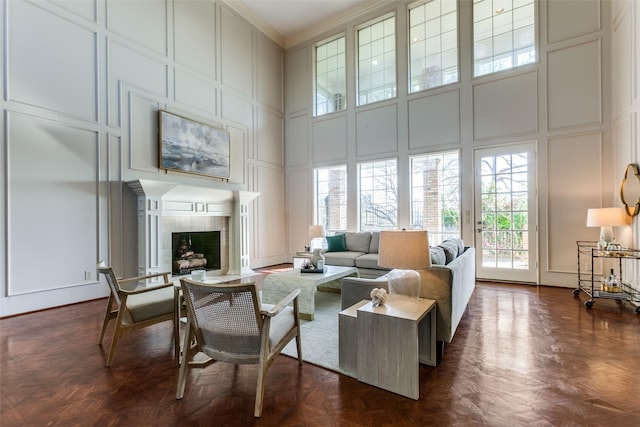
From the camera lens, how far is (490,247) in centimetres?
531

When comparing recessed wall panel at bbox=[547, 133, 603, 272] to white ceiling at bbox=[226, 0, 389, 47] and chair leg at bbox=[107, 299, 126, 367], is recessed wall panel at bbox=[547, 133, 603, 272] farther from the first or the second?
chair leg at bbox=[107, 299, 126, 367]

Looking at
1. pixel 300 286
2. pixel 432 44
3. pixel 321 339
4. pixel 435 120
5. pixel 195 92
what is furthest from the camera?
pixel 432 44

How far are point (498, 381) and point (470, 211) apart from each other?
12.9 ft

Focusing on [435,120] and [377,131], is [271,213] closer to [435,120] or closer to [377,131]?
[377,131]

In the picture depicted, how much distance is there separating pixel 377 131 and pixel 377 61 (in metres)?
1.59

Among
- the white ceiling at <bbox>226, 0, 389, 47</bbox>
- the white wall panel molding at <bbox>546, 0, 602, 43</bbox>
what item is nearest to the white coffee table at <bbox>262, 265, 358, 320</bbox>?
the white wall panel molding at <bbox>546, 0, 602, 43</bbox>

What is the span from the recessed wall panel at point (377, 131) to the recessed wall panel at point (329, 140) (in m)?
0.38

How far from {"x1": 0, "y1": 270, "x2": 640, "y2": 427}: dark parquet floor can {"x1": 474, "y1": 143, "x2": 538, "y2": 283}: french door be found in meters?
2.08

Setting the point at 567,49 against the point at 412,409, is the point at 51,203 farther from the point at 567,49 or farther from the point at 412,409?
the point at 567,49

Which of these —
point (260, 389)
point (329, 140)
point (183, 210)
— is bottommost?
point (260, 389)

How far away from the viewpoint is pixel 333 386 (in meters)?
2.03

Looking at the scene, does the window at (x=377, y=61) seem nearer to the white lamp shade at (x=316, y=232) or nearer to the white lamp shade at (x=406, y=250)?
the white lamp shade at (x=316, y=232)

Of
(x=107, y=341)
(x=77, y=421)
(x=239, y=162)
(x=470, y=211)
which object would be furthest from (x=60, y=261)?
(x=470, y=211)

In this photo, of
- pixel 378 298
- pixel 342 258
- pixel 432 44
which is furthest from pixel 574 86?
pixel 378 298
